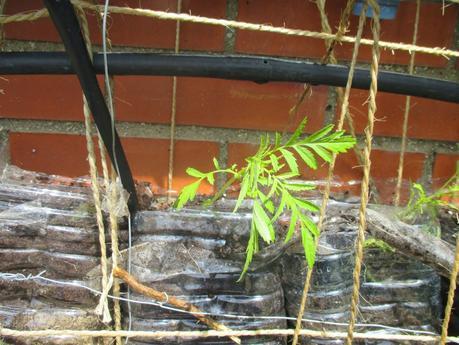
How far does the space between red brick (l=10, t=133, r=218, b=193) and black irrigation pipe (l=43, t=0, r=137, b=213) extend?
0.66 ft

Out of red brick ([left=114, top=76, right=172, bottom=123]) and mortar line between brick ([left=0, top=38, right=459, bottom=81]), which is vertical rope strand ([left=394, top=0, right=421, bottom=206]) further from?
red brick ([left=114, top=76, right=172, bottom=123])

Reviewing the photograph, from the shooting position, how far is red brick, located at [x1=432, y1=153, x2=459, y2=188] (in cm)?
89

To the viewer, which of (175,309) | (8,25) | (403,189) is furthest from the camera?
(403,189)

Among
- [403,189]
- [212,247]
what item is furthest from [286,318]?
[403,189]

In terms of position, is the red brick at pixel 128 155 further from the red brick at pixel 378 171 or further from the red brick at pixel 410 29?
the red brick at pixel 410 29

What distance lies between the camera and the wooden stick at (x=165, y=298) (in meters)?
0.62

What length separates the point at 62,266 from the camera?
68 cm

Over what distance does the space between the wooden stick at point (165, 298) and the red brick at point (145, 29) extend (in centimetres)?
41

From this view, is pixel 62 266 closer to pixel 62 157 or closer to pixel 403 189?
pixel 62 157

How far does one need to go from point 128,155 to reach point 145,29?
0.76 ft

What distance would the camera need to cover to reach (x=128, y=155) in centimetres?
86

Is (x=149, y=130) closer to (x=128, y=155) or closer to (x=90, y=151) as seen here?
(x=128, y=155)

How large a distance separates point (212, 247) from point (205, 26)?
0.39 meters

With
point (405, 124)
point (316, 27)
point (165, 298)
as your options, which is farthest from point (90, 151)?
point (405, 124)
